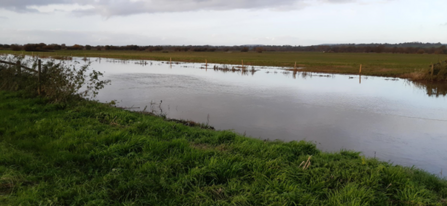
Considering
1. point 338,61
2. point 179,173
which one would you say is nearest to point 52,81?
point 179,173

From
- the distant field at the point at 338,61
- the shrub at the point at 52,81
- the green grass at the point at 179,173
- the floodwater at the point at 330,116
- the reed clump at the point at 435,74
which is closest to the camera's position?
the green grass at the point at 179,173

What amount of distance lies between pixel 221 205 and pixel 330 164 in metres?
2.30

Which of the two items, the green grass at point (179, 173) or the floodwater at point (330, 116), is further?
the floodwater at point (330, 116)

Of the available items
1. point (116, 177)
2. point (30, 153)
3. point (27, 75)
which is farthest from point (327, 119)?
point (27, 75)

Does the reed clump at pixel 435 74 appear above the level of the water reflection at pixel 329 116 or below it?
above

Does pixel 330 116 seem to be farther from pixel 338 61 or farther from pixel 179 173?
pixel 338 61

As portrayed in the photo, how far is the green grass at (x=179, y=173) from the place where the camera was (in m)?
3.77

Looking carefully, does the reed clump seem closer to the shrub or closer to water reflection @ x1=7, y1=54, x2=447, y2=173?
water reflection @ x1=7, y1=54, x2=447, y2=173

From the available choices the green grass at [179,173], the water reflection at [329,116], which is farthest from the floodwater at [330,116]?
the green grass at [179,173]

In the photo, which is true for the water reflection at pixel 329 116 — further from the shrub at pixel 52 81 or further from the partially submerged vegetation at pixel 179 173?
the shrub at pixel 52 81

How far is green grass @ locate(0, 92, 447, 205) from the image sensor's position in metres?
3.77

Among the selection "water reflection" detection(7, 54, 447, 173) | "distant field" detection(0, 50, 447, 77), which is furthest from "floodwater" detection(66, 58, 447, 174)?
"distant field" detection(0, 50, 447, 77)

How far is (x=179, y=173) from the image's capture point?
4.40 meters

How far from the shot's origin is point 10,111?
25.8ft
